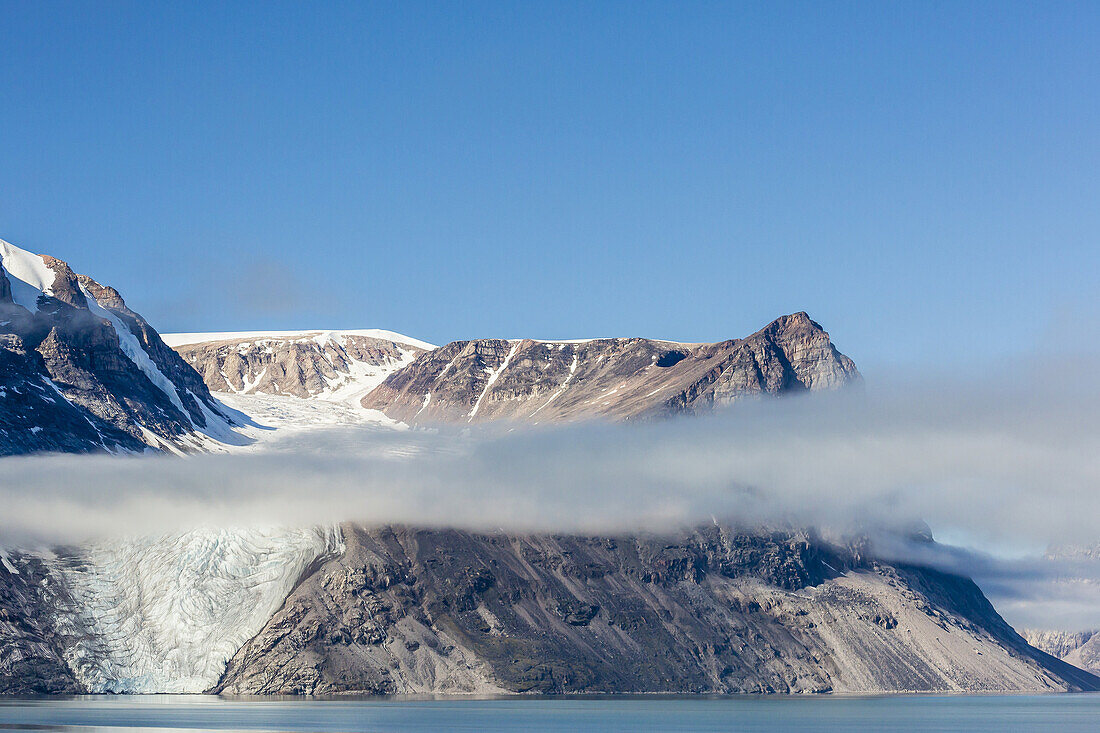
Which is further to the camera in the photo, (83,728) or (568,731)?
(568,731)

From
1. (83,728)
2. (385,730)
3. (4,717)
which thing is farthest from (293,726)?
(4,717)

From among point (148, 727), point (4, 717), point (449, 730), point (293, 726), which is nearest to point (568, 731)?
point (449, 730)

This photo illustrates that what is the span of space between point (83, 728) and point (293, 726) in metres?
28.4

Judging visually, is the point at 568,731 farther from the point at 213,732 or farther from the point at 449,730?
the point at 213,732

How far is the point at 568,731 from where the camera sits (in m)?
199

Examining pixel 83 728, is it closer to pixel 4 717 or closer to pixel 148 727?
pixel 148 727

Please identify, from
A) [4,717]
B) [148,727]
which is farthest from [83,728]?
[4,717]

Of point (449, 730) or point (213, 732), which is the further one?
point (449, 730)

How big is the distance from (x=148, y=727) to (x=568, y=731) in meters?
56.8

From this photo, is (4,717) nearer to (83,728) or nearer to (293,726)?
(83,728)

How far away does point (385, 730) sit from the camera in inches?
7589

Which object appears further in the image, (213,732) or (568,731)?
(568,731)

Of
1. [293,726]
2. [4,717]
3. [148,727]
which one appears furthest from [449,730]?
[4,717]

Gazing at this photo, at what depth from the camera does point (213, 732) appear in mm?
182125
